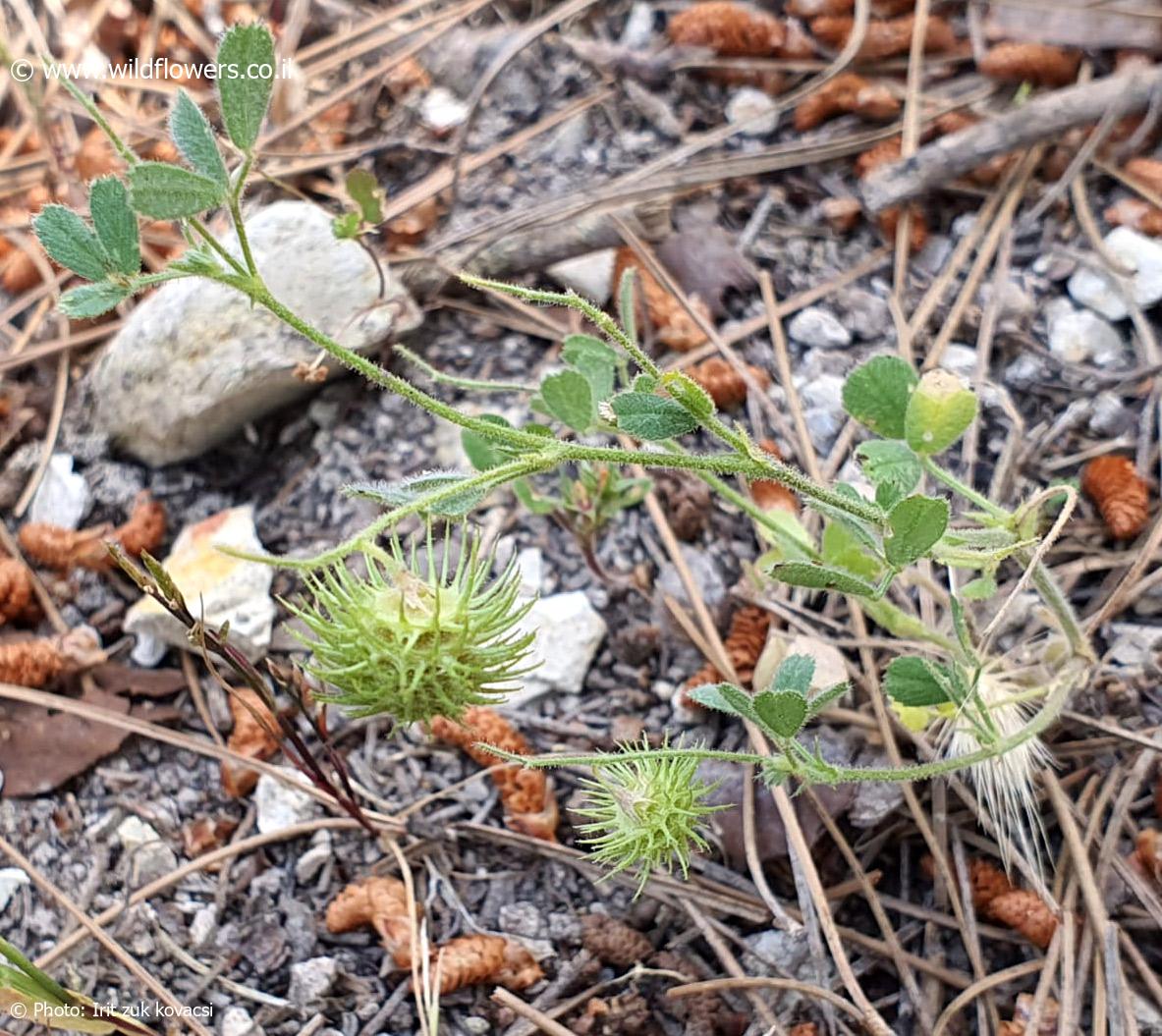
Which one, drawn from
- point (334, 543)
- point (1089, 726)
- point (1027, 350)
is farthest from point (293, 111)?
point (1089, 726)

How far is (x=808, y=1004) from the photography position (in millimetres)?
1455

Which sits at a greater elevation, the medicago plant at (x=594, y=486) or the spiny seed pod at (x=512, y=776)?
the medicago plant at (x=594, y=486)

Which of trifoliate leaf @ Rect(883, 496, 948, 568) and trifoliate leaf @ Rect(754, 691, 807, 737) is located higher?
trifoliate leaf @ Rect(883, 496, 948, 568)

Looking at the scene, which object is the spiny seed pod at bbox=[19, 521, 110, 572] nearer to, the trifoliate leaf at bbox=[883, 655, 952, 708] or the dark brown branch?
the trifoliate leaf at bbox=[883, 655, 952, 708]

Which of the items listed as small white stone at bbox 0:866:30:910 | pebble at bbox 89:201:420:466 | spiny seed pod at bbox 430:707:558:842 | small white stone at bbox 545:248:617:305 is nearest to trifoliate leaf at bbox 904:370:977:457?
spiny seed pod at bbox 430:707:558:842

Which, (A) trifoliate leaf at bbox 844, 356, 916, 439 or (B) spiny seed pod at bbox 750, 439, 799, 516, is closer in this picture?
(A) trifoliate leaf at bbox 844, 356, 916, 439

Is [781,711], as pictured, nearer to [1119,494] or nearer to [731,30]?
[1119,494]

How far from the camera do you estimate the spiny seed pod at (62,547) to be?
1.85 m

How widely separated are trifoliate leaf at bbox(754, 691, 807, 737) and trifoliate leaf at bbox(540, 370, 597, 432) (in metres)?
0.41

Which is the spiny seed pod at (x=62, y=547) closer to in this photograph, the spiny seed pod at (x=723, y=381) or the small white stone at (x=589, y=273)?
the small white stone at (x=589, y=273)

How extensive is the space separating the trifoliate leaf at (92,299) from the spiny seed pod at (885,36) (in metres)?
1.69

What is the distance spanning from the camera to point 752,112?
227 cm

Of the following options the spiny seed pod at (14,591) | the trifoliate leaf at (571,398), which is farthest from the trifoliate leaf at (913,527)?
the spiny seed pod at (14,591)

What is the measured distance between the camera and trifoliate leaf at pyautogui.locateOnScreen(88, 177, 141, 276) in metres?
1.20
